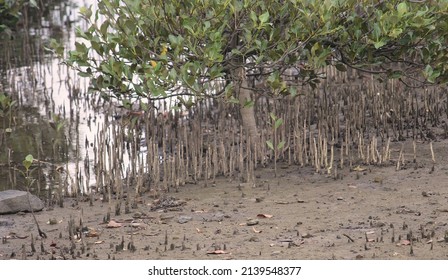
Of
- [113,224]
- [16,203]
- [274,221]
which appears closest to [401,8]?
[274,221]

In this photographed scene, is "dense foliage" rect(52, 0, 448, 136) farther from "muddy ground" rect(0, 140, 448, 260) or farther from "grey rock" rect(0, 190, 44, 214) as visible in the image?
"grey rock" rect(0, 190, 44, 214)

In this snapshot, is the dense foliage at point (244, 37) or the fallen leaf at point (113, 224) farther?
the dense foliage at point (244, 37)

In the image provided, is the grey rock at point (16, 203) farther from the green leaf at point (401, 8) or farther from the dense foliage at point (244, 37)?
the green leaf at point (401, 8)

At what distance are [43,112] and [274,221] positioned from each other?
5.02 metres

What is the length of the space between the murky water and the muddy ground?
937 millimetres

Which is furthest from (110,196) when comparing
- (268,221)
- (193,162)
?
(268,221)

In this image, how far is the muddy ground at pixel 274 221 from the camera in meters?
6.55

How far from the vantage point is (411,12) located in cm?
784

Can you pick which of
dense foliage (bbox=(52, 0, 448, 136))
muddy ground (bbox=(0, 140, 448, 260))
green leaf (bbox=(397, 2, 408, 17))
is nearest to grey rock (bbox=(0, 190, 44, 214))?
muddy ground (bbox=(0, 140, 448, 260))

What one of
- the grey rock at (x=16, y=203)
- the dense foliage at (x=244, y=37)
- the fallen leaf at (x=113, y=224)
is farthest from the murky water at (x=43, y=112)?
the fallen leaf at (x=113, y=224)

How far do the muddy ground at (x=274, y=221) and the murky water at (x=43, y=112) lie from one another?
3.07ft

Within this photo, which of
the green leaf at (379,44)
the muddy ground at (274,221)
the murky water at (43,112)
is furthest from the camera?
the murky water at (43,112)

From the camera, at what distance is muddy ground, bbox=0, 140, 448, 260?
6.55 m

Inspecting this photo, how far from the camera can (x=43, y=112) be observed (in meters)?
11.6
